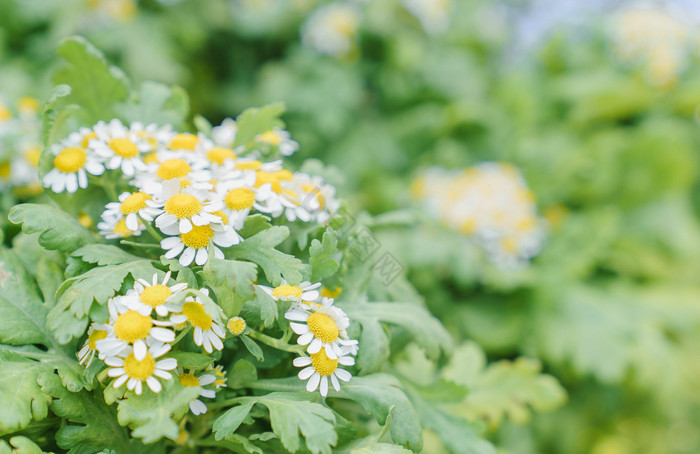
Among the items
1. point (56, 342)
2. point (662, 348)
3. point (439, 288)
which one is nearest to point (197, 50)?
A: point (439, 288)

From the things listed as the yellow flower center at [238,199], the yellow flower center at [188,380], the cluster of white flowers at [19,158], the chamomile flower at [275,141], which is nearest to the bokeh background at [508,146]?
the cluster of white flowers at [19,158]

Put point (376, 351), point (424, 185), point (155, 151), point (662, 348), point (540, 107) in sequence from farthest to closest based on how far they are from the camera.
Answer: point (540, 107), point (424, 185), point (662, 348), point (155, 151), point (376, 351)

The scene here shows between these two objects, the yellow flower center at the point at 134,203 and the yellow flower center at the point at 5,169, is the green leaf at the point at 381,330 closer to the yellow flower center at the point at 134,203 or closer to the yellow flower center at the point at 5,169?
the yellow flower center at the point at 134,203

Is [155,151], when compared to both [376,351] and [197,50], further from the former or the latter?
[197,50]

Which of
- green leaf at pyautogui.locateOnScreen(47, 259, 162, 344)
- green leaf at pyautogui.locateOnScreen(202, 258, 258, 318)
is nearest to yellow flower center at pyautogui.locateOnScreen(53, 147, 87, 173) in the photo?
green leaf at pyautogui.locateOnScreen(47, 259, 162, 344)

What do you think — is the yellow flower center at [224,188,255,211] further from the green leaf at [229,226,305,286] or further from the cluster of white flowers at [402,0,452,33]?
the cluster of white flowers at [402,0,452,33]
